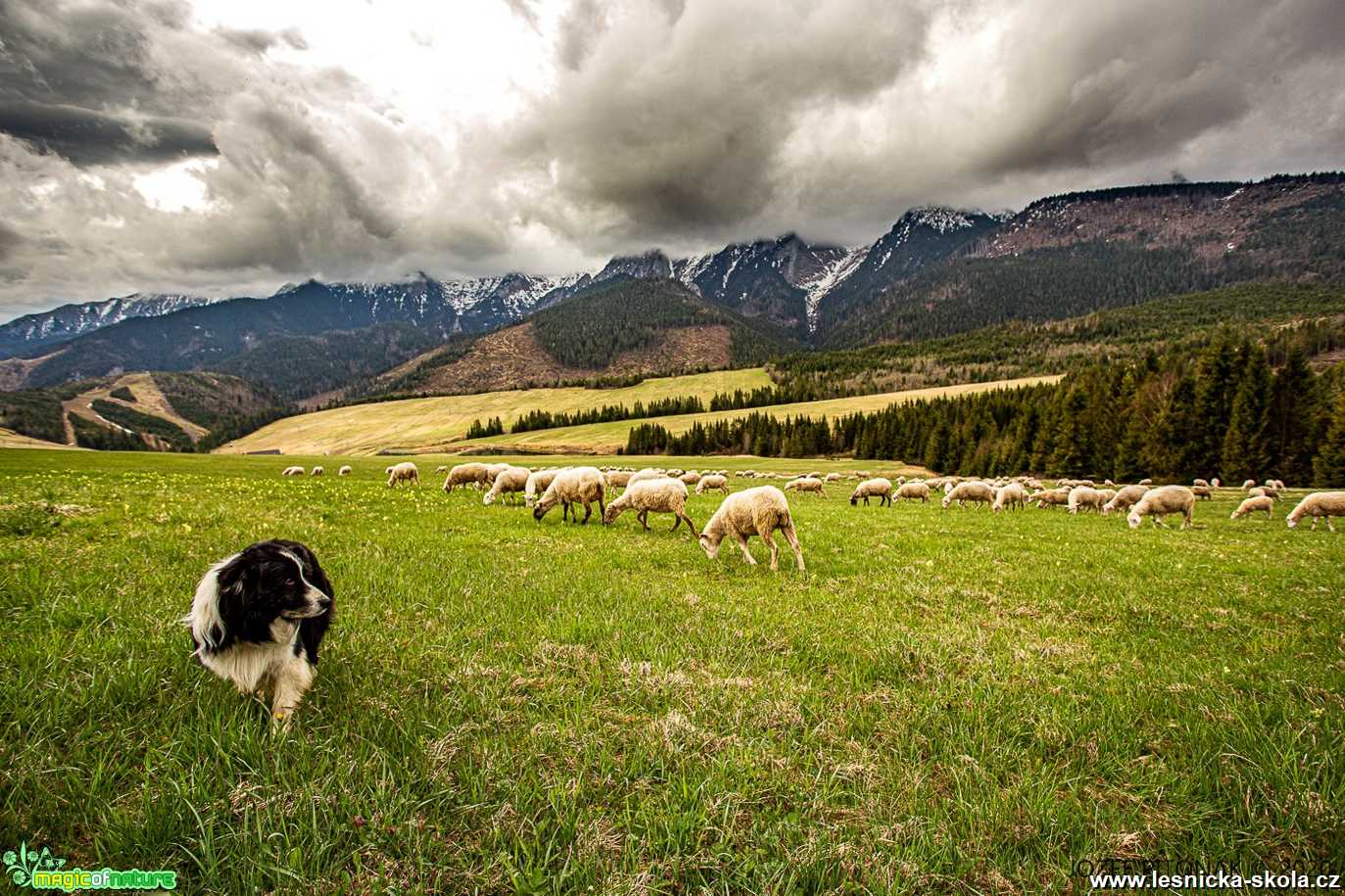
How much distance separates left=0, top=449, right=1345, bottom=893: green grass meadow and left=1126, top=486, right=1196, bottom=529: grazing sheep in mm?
17281

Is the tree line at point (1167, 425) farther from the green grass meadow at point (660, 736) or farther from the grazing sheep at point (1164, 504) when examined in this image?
the green grass meadow at point (660, 736)

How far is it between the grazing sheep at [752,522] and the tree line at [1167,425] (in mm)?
63449

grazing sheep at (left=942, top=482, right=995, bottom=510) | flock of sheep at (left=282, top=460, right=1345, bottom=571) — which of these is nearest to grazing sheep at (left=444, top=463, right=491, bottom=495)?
flock of sheep at (left=282, top=460, right=1345, bottom=571)

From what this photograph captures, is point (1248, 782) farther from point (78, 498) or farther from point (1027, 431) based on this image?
point (1027, 431)

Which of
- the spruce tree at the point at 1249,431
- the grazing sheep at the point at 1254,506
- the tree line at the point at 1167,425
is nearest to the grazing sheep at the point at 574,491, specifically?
the grazing sheep at the point at 1254,506

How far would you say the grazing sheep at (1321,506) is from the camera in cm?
2273

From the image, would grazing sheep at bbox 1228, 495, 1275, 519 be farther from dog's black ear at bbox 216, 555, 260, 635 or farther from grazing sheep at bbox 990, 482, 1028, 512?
dog's black ear at bbox 216, 555, 260, 635

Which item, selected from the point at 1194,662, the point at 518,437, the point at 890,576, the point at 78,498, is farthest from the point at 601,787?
the point at 518,437

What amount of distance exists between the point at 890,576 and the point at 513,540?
9358 mm

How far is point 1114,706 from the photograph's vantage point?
5191mm

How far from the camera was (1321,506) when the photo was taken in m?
23.4

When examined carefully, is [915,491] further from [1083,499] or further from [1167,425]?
[1167,425]

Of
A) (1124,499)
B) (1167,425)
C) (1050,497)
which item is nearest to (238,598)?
(1124,499)

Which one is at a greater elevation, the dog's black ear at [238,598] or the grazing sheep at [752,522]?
the dog's black ear at [238,598]
